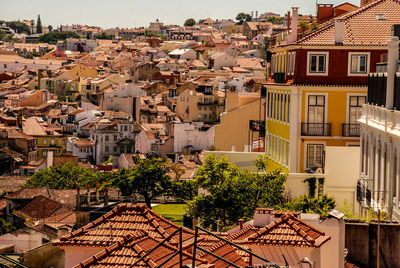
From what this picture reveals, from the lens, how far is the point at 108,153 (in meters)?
107

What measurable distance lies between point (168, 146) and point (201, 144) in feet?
11.6

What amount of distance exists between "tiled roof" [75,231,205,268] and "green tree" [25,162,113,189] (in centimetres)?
6199

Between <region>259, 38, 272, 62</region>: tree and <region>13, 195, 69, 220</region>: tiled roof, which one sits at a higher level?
<region>259, 38, 272, 62</region>: tree

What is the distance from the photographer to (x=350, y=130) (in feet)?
88.3

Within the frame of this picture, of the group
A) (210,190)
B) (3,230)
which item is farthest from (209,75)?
(210,190)

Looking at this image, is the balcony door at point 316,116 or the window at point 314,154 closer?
the balcony door at point 316,116

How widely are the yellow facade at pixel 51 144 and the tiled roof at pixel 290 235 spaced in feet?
316

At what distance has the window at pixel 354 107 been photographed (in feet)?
87.9

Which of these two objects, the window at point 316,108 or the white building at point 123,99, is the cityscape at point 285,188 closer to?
the window at point 316,108

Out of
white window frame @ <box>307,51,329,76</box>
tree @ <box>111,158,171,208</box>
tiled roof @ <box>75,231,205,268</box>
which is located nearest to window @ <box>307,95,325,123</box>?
white window frame @ <box>307,51,329,76</box>

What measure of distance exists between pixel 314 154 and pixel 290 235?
605 inches

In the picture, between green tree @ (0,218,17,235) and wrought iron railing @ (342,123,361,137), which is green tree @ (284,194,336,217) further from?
green tree @ (0,218,17,235)

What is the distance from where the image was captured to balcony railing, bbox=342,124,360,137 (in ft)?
87.8

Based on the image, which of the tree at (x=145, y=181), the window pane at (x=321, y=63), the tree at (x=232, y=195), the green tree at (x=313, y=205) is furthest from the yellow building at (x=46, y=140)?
the green tree at (x=313, y=205)
